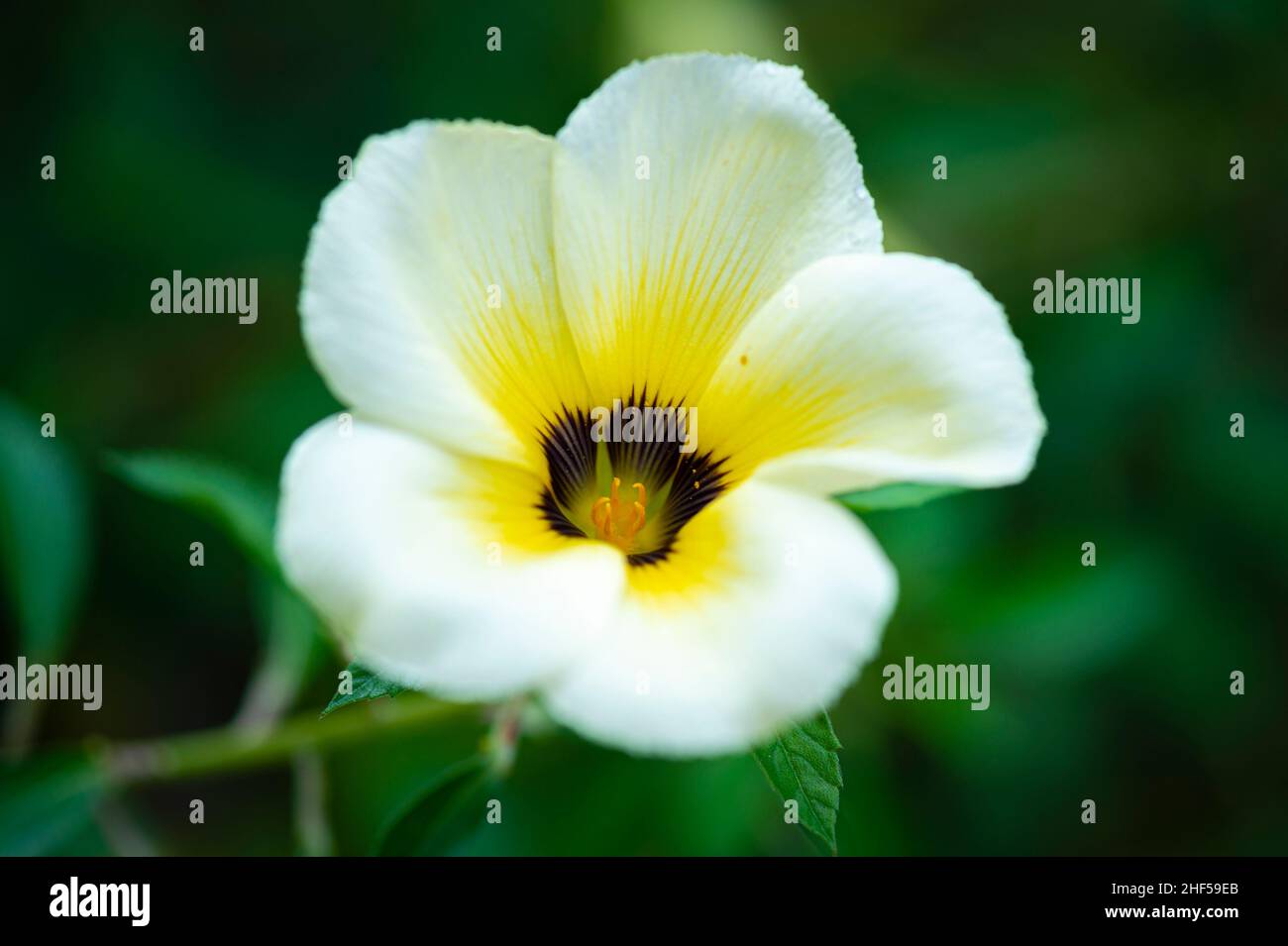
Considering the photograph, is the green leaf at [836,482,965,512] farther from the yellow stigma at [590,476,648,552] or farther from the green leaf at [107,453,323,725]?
the green leaf at [107,453,323,725]

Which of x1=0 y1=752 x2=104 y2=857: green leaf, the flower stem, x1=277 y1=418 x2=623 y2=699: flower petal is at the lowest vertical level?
x1=0 y1=752 x2=104 y2=857: green leaf

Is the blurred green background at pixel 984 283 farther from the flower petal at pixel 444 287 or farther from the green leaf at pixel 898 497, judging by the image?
the flower petal at pixel 444 287

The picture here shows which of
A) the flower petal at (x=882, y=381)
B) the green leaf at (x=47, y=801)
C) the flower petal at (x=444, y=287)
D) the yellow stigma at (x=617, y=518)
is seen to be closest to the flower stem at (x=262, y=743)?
→ the green leaf at (x=47, y=801)

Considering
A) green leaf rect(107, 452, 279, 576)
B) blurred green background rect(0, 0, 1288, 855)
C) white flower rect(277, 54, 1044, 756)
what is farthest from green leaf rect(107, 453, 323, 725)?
white flower rect(277, 54, 1044, 756)

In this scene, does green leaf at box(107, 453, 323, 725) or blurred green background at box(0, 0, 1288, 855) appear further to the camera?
blurred green background at box(0, 0, 1288, 855)

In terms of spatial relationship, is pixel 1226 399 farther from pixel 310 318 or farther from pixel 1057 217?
pixel 310 318

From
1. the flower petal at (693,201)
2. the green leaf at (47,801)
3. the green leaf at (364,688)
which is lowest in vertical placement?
the green leaf at (47,801)
